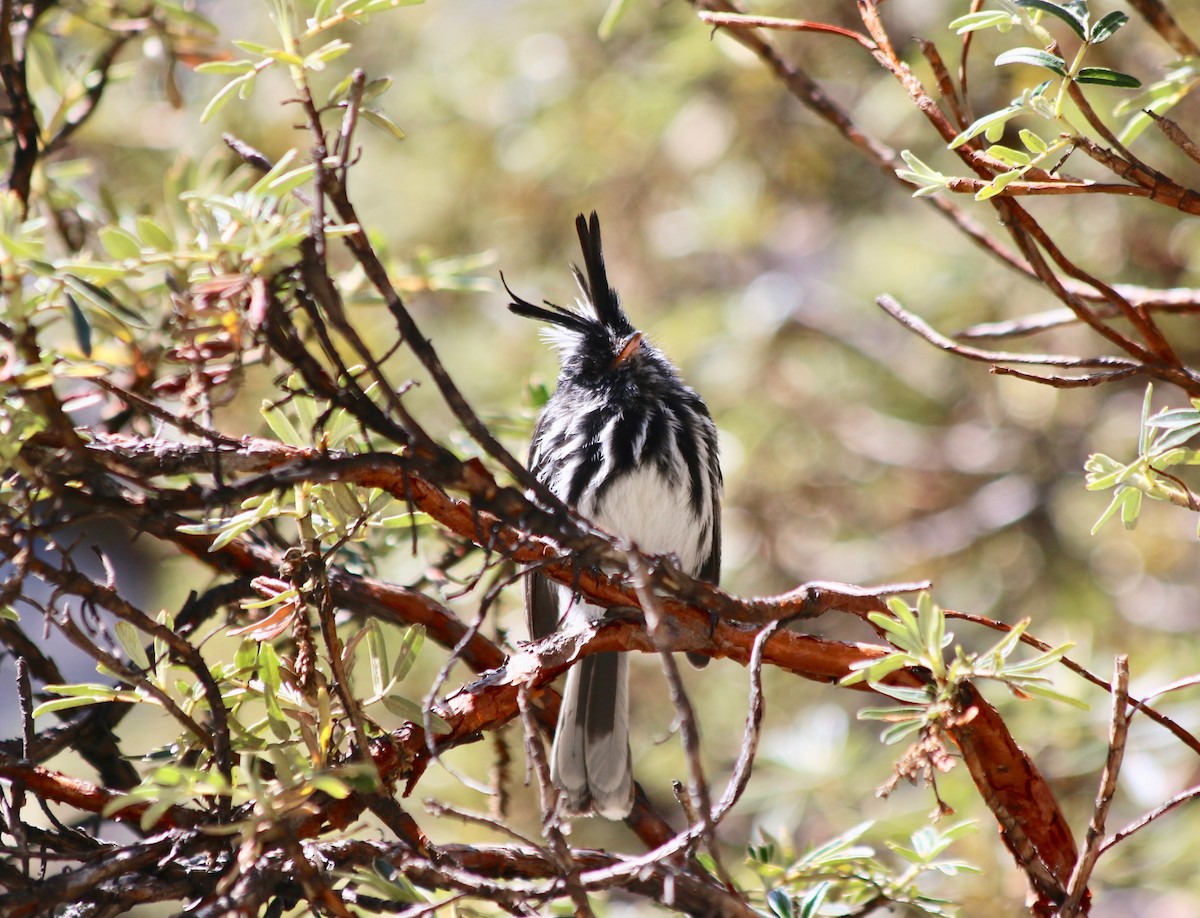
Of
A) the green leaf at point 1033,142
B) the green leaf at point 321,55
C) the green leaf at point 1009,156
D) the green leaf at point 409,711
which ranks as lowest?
the green leaf at point 409,711

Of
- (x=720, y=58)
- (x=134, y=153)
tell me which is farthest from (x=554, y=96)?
(x=134, y=153)

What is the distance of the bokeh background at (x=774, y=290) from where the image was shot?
4.85 m

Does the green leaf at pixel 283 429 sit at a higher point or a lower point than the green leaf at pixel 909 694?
higher

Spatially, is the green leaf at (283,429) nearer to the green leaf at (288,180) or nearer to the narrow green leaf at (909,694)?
the green leaf at (288,180)

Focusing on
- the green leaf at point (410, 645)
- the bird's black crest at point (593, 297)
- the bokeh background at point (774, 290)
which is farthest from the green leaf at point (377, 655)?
the bokeh background at point (774, 290)

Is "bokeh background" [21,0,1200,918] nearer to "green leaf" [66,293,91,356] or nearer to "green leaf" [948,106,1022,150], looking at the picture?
"green leaf" [66,293,91,356]

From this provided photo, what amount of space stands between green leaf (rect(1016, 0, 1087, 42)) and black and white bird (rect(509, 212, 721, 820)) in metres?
1.63

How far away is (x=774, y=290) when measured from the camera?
5.63 metres

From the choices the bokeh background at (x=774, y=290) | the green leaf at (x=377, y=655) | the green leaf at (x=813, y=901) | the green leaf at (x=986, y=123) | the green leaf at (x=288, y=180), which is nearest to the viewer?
the green leaf at (x=288, y=180)

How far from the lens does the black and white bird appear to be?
10.7ft

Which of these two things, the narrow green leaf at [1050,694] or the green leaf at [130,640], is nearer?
the narrow green leaf at [1050,694]

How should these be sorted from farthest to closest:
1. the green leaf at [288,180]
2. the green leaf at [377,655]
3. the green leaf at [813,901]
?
the green leaf at [813,901], the green leaf at [377,655], the green leaf at [288,180]

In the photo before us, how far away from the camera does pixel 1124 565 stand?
16.9 feet

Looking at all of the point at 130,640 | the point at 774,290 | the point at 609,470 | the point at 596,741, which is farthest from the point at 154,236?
the point at 774,290
